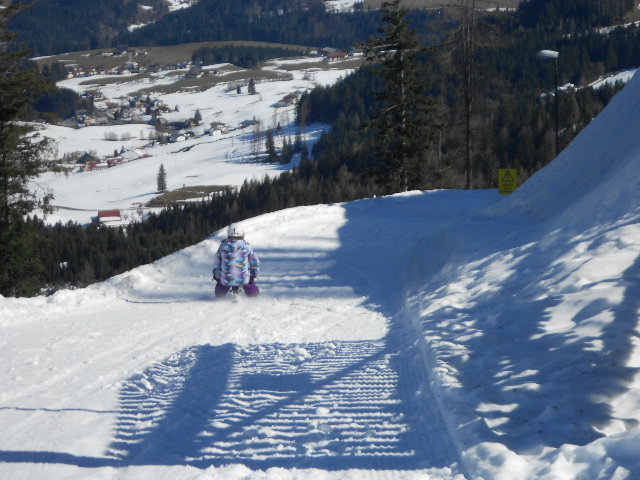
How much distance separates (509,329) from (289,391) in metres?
2.42

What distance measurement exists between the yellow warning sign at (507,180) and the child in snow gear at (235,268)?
10.3 m

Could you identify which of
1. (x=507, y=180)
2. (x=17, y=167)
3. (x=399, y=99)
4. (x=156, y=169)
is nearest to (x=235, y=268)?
(x=507, y=180)

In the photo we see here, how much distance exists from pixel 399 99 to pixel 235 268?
2179 cm

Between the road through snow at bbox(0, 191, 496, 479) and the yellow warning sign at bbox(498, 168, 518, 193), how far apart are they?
8.09m

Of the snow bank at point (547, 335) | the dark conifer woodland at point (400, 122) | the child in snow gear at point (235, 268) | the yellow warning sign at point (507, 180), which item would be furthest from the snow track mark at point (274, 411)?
the dark conifer woodland at point (400, 122)

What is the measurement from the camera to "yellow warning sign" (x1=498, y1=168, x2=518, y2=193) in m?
19.0

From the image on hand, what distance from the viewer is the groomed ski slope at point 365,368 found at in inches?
172

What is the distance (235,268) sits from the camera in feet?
36.5

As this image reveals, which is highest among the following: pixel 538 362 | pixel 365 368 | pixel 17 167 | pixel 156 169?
pixel 17 167

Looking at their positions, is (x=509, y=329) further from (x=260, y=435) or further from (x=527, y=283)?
(x=260, y=435)

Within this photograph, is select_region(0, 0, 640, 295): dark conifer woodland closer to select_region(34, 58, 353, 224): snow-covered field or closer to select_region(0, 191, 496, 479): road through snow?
select_region(34, 58, 353, 224): snow-covered field

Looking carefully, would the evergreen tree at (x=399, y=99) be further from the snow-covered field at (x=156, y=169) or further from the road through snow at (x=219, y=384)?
the snow-covered field at (x=156, y=169)

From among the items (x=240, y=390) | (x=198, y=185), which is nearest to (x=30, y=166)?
(x=240, y=390)

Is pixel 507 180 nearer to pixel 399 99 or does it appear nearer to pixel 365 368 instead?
pixel 399 99
